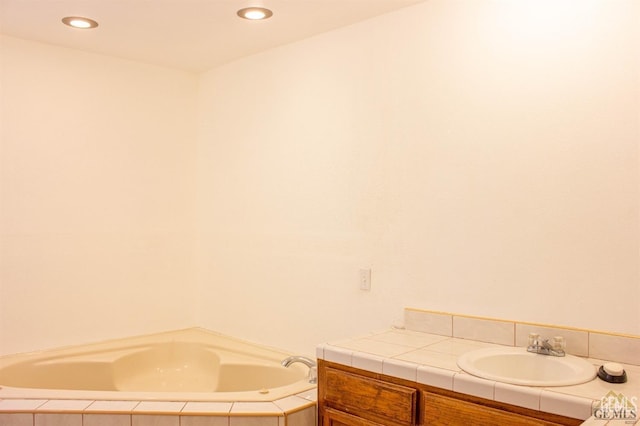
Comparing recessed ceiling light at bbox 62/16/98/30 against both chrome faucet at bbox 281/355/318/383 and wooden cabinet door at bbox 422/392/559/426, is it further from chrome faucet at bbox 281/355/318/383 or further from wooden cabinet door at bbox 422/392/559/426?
wooden cabinet door at bbox 422/392/559/426

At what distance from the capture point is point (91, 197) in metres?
3.61

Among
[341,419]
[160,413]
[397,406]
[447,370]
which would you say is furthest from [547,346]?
[160,413]

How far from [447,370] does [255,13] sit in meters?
1.92

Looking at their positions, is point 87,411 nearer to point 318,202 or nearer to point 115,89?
point 318,202

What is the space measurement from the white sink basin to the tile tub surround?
2.56 feet

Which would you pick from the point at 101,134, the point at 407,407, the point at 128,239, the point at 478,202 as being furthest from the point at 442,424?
the point at 101,134

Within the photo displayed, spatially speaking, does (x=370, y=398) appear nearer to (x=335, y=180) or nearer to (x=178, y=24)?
(x=335, y=180)

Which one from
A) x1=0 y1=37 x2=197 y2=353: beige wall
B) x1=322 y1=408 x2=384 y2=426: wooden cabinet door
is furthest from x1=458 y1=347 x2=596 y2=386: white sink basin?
x1=0 y1=37 x2=197 y2=353: beige wall

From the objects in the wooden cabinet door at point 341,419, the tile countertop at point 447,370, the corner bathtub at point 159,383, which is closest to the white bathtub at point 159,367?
the corner bathtub at point 159,383

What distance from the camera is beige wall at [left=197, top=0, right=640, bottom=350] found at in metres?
2.16

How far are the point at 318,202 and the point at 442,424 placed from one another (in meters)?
1.51

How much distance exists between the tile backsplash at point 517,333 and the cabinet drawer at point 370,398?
0.52 metres

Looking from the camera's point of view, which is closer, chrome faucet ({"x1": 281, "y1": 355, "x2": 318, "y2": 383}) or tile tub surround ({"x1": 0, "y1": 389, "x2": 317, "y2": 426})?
tile tub surround ({"x1": 0, "y1": 389, "x2": 317, "y2": 426})

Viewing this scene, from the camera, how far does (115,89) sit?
12.2 ft
